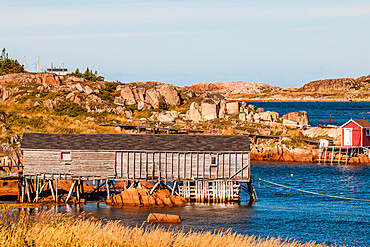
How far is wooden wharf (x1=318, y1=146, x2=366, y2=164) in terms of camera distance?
243 ft

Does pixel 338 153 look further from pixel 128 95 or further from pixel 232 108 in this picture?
pixel 128 95

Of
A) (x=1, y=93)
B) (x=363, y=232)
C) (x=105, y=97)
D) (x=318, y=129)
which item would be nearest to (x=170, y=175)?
(x=363, y=232)

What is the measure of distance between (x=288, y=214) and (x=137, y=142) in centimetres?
1342

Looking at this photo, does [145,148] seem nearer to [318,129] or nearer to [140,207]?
[140,207]

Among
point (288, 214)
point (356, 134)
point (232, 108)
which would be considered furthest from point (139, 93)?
point (288, 214)

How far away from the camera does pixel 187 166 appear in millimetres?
45469

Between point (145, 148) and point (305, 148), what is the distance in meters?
35.6

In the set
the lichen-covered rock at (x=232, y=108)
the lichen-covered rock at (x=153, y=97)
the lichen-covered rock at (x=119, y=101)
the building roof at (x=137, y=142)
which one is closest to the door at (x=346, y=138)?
the lichen-covered rock at (x=232, y=108)

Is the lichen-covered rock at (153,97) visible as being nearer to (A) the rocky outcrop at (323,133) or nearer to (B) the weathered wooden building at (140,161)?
(A) the rocky outcrop at (323,133)

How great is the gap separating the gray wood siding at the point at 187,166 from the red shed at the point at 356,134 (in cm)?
3366

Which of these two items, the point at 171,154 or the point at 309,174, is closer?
the point at 171,154

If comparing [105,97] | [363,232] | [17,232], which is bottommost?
[363,232]

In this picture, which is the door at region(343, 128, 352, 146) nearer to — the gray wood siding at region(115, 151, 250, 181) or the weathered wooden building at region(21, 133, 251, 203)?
the weathered wooden building at region(21, 133, 251, 203)

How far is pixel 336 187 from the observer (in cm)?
5516
